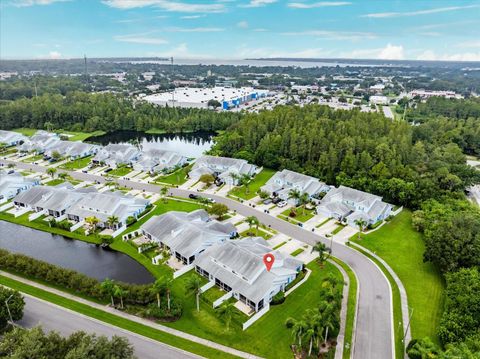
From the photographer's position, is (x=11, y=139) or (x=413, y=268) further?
(x=11, y=139)

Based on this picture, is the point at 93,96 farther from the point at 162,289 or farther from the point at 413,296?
the point at 413,296

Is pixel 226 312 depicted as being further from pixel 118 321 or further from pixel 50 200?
pixel 50 200

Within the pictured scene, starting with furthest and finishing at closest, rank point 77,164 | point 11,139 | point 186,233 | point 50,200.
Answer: point 11,139 < point 77,164 < point 50,200 < point 186,233

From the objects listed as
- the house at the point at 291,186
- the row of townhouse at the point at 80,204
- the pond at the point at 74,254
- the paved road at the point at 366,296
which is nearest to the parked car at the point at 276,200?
the house at the point at 291,186

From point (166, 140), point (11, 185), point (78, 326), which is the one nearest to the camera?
point (78, 326)

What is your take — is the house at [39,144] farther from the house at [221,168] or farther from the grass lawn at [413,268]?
the grass lawn at [413,268]

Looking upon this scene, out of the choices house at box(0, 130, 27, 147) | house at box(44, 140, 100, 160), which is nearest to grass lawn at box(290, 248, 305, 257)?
house at box(44, 140, 100, 160)

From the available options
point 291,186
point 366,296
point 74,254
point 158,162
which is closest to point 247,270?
point 366,296
